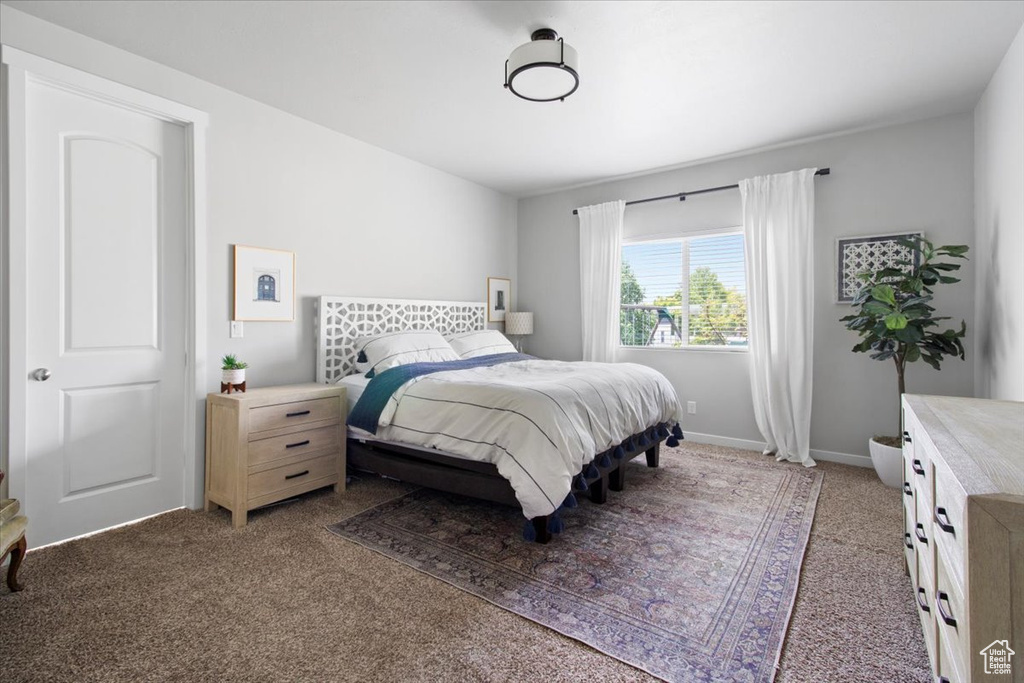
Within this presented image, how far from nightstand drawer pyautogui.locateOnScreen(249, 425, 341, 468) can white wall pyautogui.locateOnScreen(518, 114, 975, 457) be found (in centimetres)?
303

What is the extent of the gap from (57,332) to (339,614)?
206cm

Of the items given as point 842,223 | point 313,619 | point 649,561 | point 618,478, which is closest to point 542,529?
point 649,561

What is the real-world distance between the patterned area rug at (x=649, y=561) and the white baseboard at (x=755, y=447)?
2.30 ft

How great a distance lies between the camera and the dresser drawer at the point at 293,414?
263 centimetres

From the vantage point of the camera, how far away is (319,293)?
11.5ft

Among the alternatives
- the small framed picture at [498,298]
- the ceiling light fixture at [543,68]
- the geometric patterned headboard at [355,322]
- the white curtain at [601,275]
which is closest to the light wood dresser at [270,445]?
the geometric patterned headboard at [355,322]

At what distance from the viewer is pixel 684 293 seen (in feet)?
14.8

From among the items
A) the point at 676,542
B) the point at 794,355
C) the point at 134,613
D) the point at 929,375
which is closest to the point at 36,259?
the point at 134,613

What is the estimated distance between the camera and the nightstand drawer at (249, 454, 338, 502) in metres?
2.64

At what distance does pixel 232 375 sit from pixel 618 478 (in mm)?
2520

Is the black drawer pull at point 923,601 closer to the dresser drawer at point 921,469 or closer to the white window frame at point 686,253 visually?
the dresser drawer at point 921,469

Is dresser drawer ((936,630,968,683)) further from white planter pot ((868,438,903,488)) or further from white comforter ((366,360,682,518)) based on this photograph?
white planter pot ((868,438,903,488))

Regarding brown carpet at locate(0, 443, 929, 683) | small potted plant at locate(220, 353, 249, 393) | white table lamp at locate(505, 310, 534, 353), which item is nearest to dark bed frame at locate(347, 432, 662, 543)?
brown carpet at locate(0, 443, 929, 683)

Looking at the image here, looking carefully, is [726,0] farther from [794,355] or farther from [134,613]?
[134,613]
